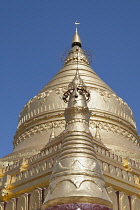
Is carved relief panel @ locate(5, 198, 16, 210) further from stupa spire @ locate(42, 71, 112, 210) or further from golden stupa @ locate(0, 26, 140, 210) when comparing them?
stupa spire @ locate(42, 71, 112, 210)

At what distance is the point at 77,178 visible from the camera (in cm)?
721

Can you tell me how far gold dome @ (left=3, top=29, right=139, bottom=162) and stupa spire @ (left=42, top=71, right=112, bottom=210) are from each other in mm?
9839

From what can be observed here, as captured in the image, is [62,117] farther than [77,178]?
Yes

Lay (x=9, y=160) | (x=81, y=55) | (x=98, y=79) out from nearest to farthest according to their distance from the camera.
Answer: (x=9, y=160) < (x=98, y=79) < (x=81, y=55)

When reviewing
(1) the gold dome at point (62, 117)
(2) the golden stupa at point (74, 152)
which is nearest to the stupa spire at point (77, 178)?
(2) the golden stupa at point (74, 152)

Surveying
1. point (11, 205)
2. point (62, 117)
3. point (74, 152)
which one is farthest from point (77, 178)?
point (62, 117)

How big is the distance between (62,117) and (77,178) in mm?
13083

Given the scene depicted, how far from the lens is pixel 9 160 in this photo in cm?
1836

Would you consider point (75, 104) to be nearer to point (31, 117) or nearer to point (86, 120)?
point (86, 120)

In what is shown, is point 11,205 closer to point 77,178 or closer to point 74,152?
point 74,152

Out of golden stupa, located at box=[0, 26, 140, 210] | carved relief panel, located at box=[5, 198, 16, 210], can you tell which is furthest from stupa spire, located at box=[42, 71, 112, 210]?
carved relief panel, located at box=[5, 198, 16, 210]

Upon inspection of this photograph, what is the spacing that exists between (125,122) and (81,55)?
823cm

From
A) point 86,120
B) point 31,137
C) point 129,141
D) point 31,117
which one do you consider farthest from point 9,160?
point 86,120

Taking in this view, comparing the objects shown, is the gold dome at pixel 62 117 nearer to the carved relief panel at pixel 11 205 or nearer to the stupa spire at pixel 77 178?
the carved relief panel at pixel 11 205
